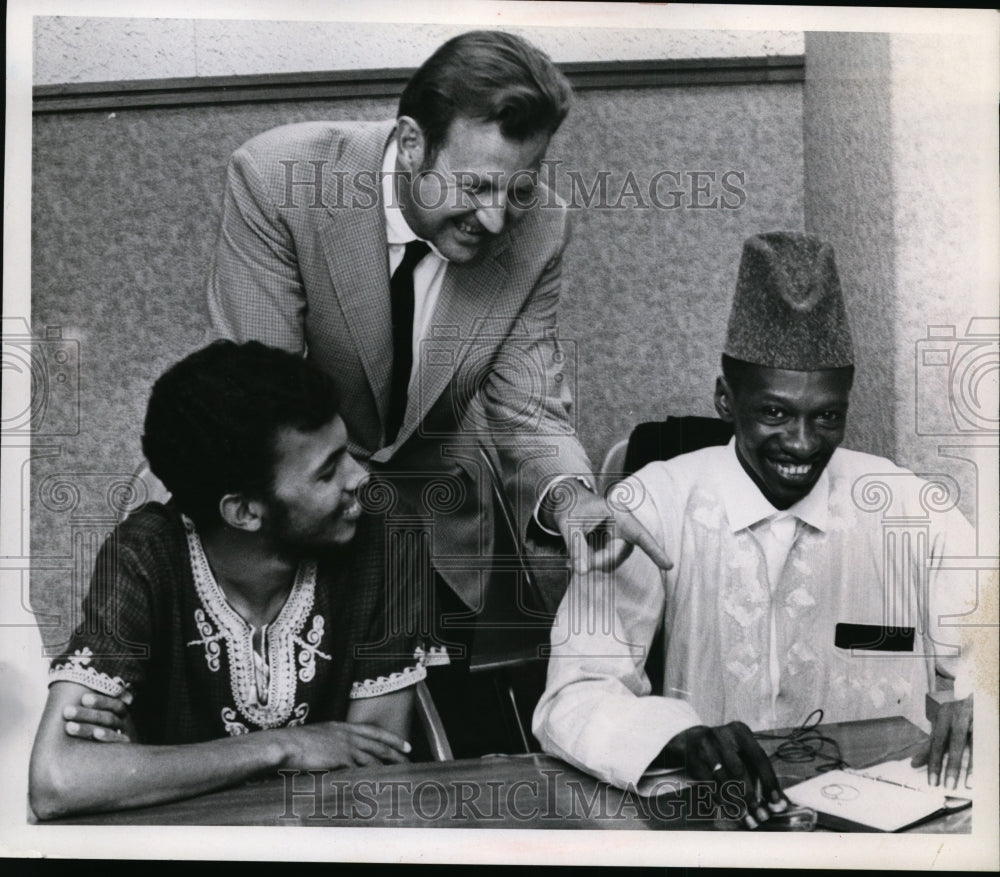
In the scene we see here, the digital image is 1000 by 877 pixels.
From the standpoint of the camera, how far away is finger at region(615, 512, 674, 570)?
4070 mm

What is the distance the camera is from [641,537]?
13.4 ft

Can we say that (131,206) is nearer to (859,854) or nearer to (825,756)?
(825,756)

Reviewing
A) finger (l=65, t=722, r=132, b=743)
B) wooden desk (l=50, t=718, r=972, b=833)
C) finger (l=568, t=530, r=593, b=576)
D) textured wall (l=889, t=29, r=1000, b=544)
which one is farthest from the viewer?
textured wall (l=889, t=29, r=1000, b=544)

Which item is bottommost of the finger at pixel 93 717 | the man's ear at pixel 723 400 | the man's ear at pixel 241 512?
the finger at pixel 93 717

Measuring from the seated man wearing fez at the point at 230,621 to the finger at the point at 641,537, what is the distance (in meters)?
0.79

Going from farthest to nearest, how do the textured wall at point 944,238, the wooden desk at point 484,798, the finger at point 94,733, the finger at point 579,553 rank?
the textured wall at point 944,238
the finger at point 579,553
the wooden desk at point 484,798
the finger at point 94,733

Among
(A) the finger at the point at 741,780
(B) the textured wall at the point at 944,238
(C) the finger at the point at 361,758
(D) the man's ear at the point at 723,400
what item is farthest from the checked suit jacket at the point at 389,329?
(B) the textured wall at the point at 944,238

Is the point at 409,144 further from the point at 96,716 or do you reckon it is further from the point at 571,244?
the point at 96,716

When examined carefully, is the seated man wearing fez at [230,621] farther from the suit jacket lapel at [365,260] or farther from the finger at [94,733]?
the suit jacket lapel at [365,260]

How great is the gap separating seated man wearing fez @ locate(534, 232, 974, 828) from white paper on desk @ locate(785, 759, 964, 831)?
0.35 ft

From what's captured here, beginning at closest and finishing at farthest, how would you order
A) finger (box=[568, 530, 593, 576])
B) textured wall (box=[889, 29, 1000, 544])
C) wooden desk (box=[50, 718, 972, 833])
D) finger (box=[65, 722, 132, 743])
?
finger (box=[65, 722, 132, 743]) < wooden desk (box=[50, 718, 972, 833]) < finger (box=[568, 530, 593, 576]) < textured wall (box=[889, 29, 1000, 544])

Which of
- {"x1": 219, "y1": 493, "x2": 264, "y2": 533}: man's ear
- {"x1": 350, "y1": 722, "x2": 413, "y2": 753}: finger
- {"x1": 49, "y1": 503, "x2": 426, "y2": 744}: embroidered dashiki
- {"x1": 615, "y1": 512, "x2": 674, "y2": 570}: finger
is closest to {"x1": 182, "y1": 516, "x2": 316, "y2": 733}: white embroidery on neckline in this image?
{"x1": 49, "y1": 503, "x2": 426, "y2": 744}: embroidered dashiki

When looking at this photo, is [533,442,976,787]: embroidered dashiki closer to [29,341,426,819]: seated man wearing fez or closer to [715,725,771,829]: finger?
[715,725,771,829]: finger

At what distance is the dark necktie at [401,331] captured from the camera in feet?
13.3
